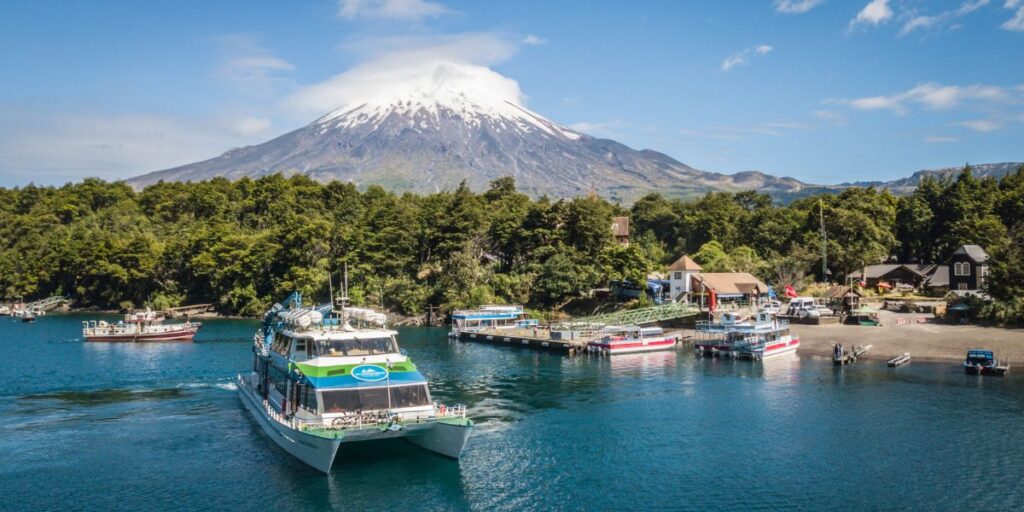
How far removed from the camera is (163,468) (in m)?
29.3

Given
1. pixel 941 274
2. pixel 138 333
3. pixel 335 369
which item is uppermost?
pixel 941 274

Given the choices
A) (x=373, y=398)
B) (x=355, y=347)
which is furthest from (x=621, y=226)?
(x=373, y=398)

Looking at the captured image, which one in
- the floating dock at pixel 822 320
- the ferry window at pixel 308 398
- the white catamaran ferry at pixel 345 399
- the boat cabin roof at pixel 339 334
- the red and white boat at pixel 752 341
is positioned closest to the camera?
the white catamaran ferry at pixel 345 399

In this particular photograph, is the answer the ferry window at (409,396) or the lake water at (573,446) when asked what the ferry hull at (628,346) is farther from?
the ferry window at (409,396)

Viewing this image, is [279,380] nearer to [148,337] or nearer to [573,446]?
[573,446]

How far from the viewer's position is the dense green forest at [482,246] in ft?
→ 292

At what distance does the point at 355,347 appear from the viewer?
106ft

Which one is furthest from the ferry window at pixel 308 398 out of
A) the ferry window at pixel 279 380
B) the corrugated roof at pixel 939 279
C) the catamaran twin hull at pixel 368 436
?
the corrugated roof at pixel 939 279

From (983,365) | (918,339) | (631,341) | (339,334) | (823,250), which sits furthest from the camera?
(823,250)

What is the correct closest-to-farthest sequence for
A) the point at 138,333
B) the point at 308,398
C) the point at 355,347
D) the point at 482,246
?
1. the point at 308,398
2. the point at 355,347
3. the point at 138,333
4. the point at 482,246

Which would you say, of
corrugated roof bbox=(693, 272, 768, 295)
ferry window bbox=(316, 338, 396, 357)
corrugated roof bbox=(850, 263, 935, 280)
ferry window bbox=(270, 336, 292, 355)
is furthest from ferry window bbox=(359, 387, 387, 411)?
corrugated roof bbox=(850, 263, 935, 280)

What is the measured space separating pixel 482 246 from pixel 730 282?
32017 mm

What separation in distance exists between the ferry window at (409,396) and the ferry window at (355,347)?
327cm

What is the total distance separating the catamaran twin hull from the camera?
2745 centimetres
